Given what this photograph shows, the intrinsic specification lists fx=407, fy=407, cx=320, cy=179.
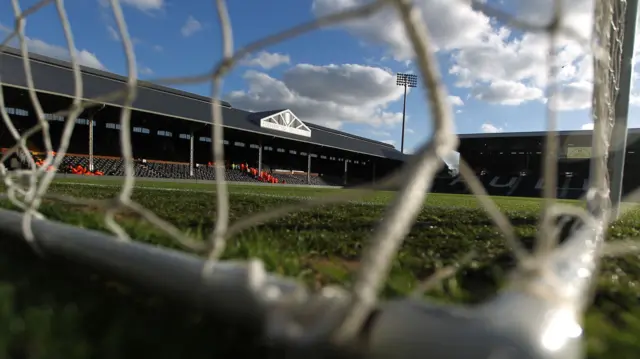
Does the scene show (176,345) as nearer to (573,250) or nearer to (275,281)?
(275,281)

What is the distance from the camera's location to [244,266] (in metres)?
0.51

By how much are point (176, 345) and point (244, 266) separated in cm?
12

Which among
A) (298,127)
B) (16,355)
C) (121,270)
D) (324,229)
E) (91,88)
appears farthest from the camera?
(298,127)

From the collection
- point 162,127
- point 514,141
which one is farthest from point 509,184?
point 162,127

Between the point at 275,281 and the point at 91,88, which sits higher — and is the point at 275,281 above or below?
below

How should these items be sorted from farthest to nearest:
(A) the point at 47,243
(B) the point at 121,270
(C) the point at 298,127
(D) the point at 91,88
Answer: (C) the point at 298,127, (D) the point at 91,88, (A) the point at 47,243, (B) the point at 121,270

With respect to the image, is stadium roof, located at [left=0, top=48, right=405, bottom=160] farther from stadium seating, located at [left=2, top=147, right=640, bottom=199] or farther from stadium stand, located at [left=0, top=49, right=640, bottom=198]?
stadium seating, located at [left=2, top=147, right=640, bottom=199]

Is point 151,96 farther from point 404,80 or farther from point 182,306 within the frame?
point 182,306

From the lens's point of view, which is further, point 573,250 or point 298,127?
point 298,127

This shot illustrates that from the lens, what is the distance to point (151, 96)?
17.1 metres

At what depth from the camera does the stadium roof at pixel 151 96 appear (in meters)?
12.0

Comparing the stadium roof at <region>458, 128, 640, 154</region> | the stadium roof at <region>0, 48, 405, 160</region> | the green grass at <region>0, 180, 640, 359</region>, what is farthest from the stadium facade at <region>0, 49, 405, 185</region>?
the green grass at <region>0, 180, 640, 359</region>

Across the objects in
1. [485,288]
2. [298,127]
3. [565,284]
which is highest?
[298,127]

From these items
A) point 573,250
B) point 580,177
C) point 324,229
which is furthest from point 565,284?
point 580,177
